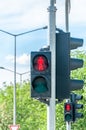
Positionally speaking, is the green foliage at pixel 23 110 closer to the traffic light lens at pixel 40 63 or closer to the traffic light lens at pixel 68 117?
the traffic light lens at pixel 68 117

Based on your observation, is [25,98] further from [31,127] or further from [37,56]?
[37,56]

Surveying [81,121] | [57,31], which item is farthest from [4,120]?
[57,31]

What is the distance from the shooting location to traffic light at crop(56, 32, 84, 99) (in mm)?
11844

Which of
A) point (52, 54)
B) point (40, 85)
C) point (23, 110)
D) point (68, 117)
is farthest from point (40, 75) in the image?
point (23, 110)

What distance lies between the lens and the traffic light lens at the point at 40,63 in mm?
10977

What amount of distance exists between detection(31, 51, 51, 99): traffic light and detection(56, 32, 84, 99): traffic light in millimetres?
835

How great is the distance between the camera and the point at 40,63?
11.0 meters

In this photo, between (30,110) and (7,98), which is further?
(7,98)

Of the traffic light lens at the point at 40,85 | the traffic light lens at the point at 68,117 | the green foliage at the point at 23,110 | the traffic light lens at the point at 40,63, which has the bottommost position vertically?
the traffic light lens at the point at 68,117

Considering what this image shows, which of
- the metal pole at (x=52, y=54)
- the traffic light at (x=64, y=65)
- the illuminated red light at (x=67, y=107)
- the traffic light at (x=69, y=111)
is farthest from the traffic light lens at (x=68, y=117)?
the metal pole at (x=52, y=54)

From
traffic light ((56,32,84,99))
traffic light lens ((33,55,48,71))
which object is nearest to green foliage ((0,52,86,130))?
traffic light ((56,32,84,99))

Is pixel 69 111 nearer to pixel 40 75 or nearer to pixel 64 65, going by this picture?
pixel 64 65

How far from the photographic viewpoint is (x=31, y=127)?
225 ft

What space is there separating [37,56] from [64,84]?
1.09 metres
